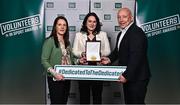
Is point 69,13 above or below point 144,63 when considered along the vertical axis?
above

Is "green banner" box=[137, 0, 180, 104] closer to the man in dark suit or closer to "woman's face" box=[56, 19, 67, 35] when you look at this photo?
the man in dark suit

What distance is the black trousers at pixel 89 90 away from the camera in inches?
176

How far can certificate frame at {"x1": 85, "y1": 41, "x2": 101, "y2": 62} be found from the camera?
419 centimetres

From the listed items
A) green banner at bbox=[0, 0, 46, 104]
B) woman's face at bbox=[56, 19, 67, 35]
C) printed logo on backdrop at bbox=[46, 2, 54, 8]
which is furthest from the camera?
green banner at bbox=[0, 0, 46, 104]

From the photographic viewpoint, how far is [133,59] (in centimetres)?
376

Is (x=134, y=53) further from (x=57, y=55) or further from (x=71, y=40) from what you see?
(x=71, y=40)

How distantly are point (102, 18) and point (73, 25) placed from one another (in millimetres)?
421

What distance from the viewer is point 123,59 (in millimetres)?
3967

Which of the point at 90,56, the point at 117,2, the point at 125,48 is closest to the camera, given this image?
the point at 125,48

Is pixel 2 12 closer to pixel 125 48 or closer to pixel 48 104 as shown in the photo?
pixel 48 104

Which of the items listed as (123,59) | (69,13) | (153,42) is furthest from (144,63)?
(69,13)

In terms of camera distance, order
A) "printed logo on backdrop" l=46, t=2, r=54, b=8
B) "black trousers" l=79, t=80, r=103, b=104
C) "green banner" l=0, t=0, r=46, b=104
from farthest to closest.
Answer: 1. "green banner" l=0, t=0, r=46, b=104
2. "printed logo on backdrop" l=46, t=2, r=54, b=8
3. "black trousers" l=79, t=80, r=103, b=104

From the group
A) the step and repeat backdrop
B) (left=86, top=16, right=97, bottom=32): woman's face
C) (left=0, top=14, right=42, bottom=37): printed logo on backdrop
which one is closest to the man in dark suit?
(left=86, top=16, right=97, bottom=32): woman's face


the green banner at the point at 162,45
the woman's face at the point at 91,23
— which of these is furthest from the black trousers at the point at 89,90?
the green banner at the point at 162,45
